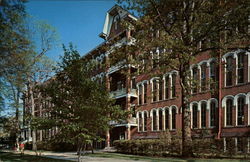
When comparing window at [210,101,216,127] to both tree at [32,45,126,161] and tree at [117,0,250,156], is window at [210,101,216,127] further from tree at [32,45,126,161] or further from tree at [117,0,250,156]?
tree at [32,45,126,161]

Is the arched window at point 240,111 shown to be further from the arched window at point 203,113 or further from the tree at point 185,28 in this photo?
the tree at point 185,28

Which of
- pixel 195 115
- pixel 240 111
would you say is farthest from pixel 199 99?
pixel 240 111

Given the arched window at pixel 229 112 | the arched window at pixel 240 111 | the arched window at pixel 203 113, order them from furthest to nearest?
the arched window at pixel 203 113 < the arched window at pixel 229 112 < the arched window at pixel 240 111

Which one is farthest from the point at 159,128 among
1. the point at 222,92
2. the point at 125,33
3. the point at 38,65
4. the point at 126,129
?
the point at 38,65

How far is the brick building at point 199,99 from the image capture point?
57.6ft

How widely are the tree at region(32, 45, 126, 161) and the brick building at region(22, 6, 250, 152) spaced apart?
1.42 m

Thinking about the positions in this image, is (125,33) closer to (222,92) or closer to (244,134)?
(222,92)

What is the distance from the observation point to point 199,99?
21.7 metres

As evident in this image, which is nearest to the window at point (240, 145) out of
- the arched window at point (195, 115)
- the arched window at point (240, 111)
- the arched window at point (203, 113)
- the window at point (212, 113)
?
the arched window at point (240, 111)

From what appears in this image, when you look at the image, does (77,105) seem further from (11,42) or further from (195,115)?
(195,115)

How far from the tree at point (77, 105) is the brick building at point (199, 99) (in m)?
1.42

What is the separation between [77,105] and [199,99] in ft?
45.1

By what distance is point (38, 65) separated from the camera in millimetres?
27172

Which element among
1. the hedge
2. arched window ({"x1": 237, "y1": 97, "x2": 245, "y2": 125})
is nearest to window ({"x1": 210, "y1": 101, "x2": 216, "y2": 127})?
arched window ({"x1": 237, "y1": 97, "x2": 245, "y2": 125})
